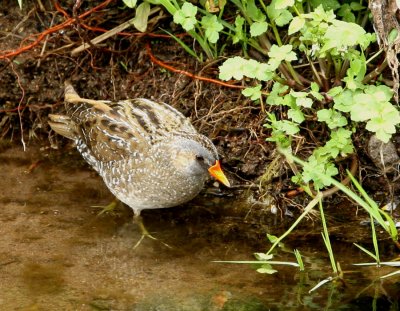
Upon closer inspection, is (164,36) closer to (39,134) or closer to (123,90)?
(123,90)

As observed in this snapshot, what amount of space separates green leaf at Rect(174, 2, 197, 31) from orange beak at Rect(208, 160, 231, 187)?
2.82 feet

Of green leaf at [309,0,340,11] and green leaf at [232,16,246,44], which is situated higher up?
green leaf at [309,0,340,11]

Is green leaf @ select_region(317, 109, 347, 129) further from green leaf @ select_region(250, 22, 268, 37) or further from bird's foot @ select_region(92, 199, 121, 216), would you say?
bird's foot @ select_region(92, 199, 121, 216)

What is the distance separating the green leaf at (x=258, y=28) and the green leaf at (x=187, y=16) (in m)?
0.36

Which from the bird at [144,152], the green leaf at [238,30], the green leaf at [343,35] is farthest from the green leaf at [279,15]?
the bird at [144,152]

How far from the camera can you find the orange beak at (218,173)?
17.6ft

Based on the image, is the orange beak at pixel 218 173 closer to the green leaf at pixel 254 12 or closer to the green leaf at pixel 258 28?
the green leaf at pixel 258 28

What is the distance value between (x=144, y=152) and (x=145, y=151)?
0.03 ft

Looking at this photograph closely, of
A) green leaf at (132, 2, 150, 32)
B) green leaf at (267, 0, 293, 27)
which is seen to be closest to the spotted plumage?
green leaf at (132, 2, 150, 32)

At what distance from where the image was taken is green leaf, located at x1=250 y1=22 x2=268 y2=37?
5486 millimetres

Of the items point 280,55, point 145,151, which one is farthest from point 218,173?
point 280,55

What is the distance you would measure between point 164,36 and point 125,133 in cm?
94

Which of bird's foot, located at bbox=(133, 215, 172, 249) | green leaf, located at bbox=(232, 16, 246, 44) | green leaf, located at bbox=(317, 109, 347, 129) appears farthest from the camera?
green leaf, located at bbox=(232, 16, 246, 44)

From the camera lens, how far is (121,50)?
21.4ft
